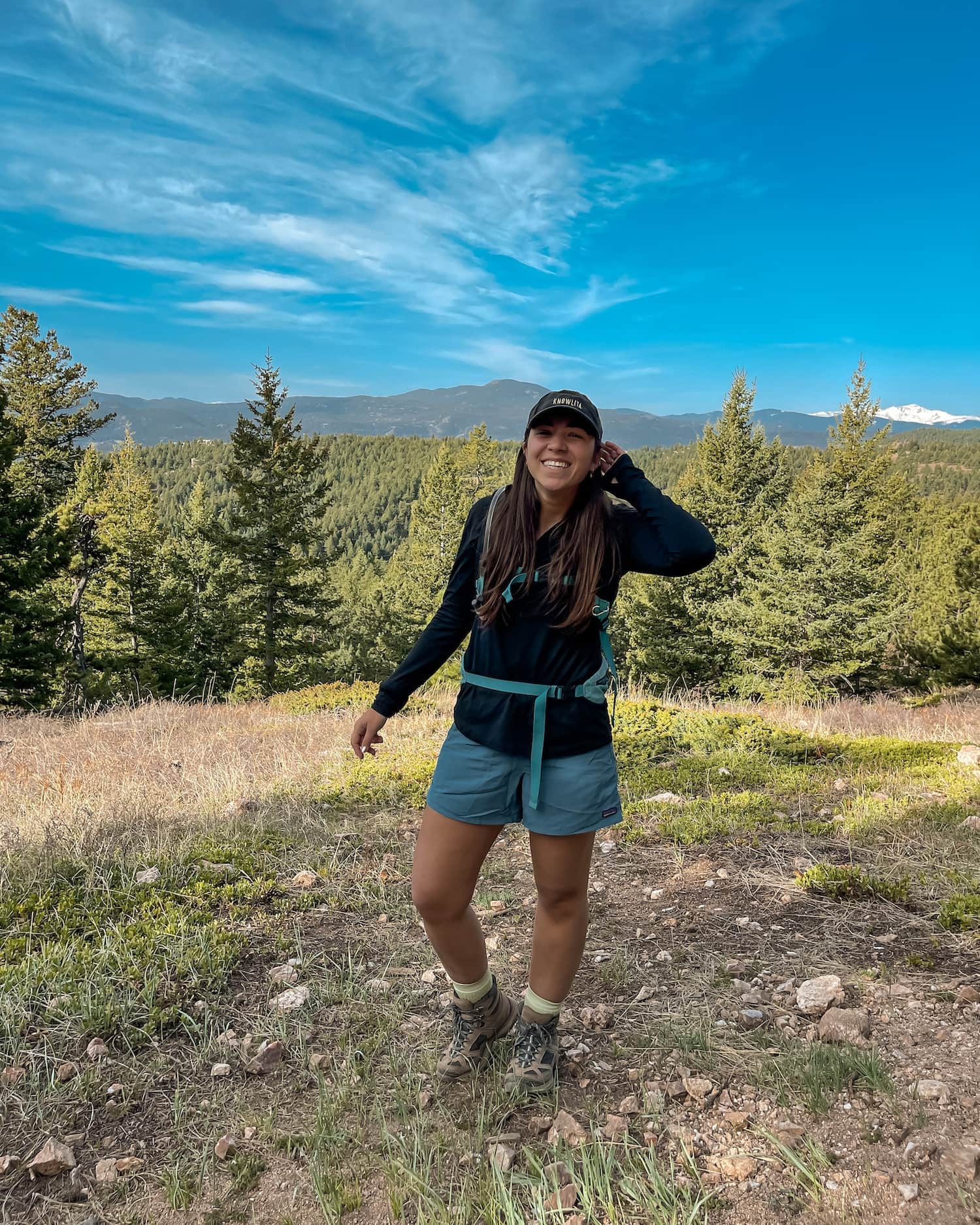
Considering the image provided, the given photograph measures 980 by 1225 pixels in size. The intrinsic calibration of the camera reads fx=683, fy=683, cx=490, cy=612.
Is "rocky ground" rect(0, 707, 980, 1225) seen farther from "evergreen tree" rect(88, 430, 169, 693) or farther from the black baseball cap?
"evergreen tree" rect(88, 430, 169, 693)

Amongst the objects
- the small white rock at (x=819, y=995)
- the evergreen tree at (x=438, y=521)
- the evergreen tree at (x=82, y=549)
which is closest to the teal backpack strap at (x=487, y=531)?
the small white rock at (x=819, y=995)

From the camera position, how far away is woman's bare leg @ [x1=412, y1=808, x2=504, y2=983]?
2.21 meters

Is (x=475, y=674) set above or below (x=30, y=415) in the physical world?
below

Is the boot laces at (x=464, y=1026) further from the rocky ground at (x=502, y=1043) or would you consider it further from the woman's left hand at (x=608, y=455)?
the woman's left hand at (x=608, y=455)

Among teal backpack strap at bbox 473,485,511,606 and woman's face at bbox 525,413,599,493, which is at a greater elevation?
woman's face at bbox 525,413,599,493

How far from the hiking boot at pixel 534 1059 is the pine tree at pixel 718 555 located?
71.1ft

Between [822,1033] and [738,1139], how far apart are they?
0.64 m

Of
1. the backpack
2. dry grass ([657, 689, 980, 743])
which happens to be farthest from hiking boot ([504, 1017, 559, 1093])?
dry grass ([657, 689, 980, 743])

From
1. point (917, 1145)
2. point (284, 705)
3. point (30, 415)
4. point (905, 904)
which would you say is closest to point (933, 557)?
point (284, 705)

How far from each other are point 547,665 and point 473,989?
1.29 m

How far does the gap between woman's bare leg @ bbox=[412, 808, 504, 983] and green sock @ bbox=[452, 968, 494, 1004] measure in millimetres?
279

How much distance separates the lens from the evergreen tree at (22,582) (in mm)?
16219

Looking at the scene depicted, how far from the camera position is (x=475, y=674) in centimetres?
219

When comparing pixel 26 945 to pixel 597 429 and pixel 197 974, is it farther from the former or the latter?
pixel 597 429
